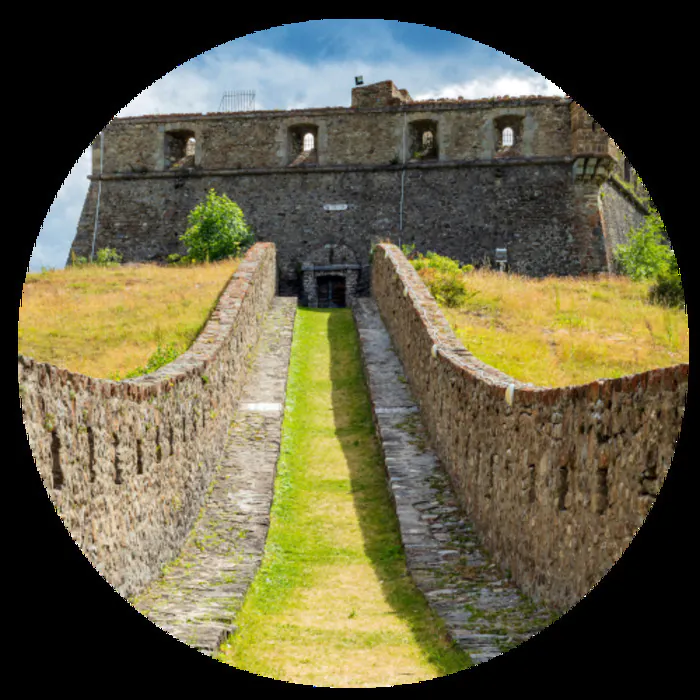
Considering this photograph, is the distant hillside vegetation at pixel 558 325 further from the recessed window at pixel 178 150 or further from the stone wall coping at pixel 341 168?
the recessed window at pixel 178 150

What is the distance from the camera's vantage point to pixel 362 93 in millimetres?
36438

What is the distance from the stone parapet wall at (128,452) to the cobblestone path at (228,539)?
220mm

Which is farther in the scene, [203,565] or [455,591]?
[203,565]

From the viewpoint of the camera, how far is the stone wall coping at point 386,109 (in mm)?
34812

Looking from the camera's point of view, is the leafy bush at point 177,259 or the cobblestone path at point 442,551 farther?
the leafy bush at point 177,259

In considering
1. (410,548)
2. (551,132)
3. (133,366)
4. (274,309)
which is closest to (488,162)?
(551,132)

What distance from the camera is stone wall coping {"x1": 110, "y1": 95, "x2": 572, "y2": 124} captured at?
114ft

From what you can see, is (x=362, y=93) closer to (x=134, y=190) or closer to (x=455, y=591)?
(x=134, y=190)

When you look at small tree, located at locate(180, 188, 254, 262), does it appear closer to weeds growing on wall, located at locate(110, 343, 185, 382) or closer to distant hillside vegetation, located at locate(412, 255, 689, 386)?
distant hillside vegetation, located at locate(412, 255, 689, 386)

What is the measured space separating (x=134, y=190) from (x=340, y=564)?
31.0m

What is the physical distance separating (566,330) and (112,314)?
32.8ft

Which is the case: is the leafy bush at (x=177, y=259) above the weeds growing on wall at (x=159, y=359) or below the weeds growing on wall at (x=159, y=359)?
above

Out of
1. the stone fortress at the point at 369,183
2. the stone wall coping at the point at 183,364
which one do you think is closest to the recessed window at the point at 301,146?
the stone fortress at the point at 369,183

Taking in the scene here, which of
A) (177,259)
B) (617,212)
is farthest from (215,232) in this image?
(617,212)
